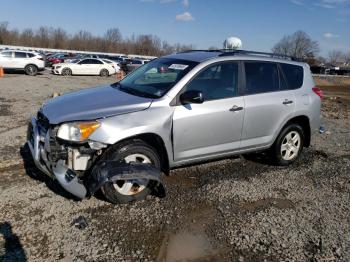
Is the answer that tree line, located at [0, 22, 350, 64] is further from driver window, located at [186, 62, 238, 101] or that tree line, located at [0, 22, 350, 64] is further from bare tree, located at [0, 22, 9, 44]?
driver window, located at [186, 62, 238, 101]

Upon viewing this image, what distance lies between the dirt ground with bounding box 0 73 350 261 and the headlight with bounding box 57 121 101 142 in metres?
0.84

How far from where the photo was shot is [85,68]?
2641cm

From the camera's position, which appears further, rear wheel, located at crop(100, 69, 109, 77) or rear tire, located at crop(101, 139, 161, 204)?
rear wheel, located at crop(100, 69, 109, 77)

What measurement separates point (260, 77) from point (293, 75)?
2.66 feet

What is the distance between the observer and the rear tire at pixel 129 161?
4.14 meters

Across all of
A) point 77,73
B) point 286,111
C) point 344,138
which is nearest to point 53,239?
point 286,111

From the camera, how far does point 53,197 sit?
4395 mm

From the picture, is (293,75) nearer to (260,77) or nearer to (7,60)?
(260,77)

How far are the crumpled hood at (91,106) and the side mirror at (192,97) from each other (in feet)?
1.41

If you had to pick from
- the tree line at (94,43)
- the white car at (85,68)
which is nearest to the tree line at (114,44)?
the tree line at (94,43)

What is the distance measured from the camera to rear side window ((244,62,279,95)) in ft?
17.5

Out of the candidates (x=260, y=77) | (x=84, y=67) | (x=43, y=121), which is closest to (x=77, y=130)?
(x=43, y=121)

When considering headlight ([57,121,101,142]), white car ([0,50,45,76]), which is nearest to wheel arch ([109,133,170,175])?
headlight ([57,121,101,142])

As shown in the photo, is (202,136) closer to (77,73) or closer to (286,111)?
(286,111)
